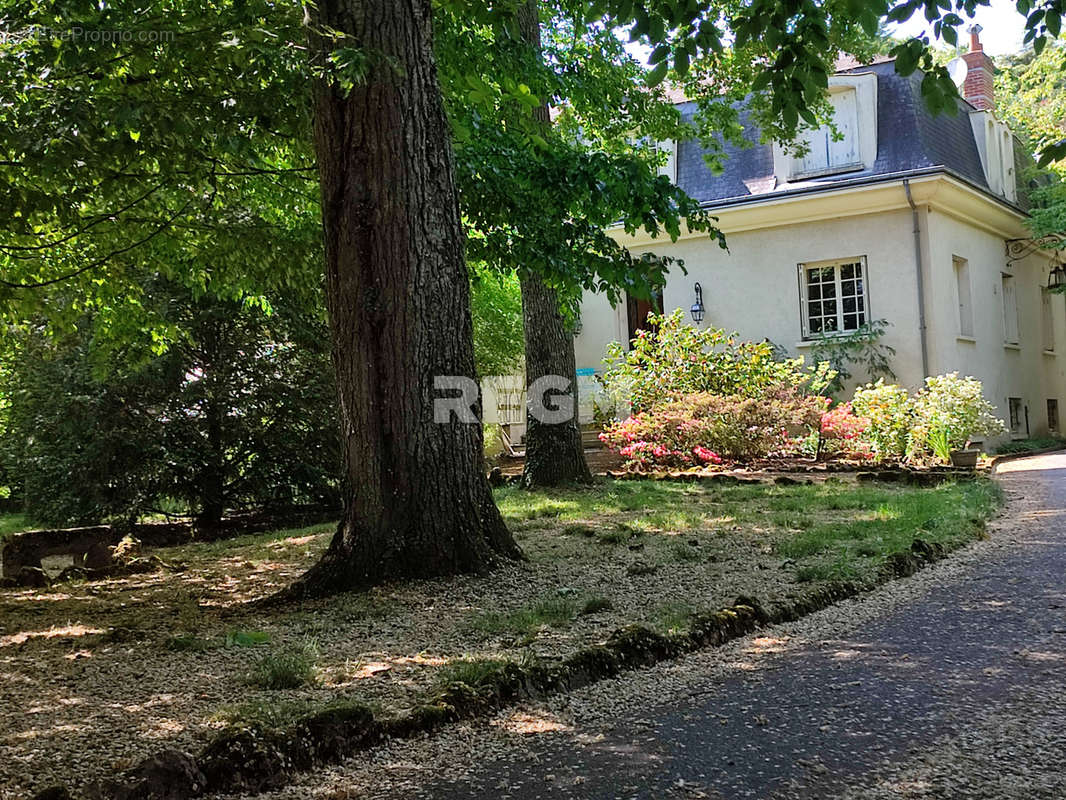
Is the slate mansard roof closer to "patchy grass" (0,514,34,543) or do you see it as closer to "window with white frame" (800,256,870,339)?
"window with white frame" (800,256,870,339)

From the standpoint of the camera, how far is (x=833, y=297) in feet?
58.6

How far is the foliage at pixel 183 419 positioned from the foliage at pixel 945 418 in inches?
289

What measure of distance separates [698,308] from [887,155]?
167 inches

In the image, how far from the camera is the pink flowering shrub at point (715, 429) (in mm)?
13406

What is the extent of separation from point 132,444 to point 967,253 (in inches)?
582

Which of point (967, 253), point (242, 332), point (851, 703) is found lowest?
point (851, 703)

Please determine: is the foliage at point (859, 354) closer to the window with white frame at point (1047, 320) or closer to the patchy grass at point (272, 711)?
the window with white frame at point (1047, 320)

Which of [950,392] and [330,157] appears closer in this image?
[330,157]

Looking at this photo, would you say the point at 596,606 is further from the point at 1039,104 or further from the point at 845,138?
the point at 1039,104

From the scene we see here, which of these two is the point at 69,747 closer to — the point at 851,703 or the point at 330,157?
the point at 851,703

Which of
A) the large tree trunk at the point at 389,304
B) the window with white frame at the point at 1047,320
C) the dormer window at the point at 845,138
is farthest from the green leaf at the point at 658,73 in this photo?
the window with white frame at the point at 1047,320

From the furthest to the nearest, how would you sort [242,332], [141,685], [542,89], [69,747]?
[242,332] < [542,89] < [141,685] < [69,747]

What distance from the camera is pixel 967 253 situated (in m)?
18.0

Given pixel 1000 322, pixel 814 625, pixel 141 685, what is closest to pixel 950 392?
pixel 1000 322
